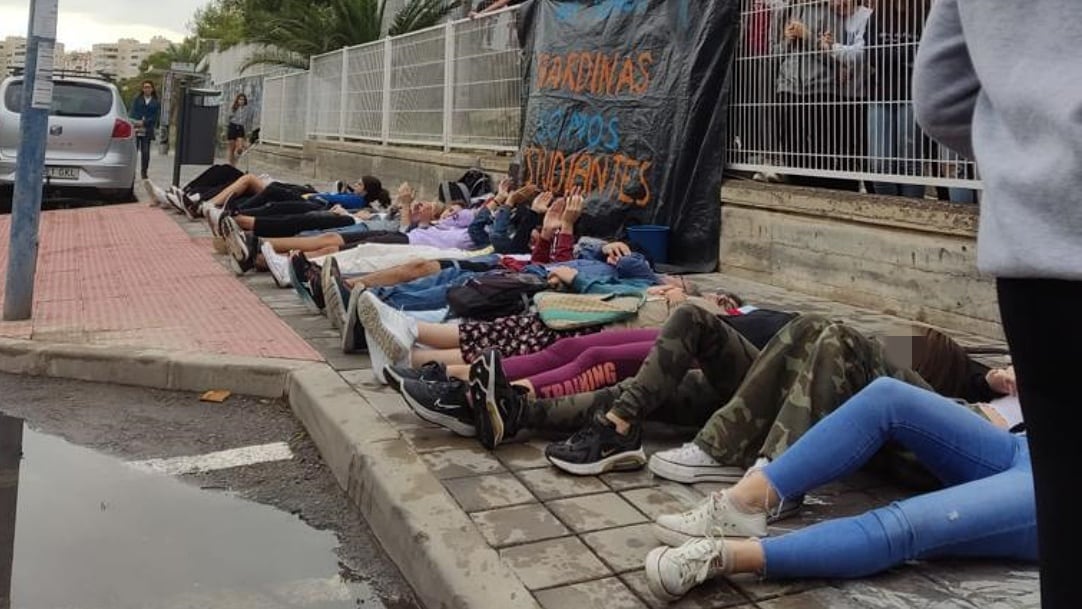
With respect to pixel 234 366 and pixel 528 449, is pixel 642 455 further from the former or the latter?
pixel 234 366

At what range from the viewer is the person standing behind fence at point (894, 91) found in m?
5.71

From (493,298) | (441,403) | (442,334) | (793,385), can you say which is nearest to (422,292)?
(493,298)

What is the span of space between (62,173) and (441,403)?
1034cm

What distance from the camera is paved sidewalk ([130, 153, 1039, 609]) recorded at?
246cm

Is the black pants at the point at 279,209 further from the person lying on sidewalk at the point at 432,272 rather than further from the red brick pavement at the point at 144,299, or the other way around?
the person lying on sidewalk at the point at 432,272

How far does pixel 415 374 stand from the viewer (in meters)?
3.91

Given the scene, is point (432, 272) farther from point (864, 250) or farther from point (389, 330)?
point (864, 250)

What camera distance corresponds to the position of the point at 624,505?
10.2 feet

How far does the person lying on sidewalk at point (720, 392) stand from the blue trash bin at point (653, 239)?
360 cm

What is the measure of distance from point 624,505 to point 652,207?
4.67 m

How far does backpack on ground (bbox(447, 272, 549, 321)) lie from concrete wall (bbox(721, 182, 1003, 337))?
2268 millimetres

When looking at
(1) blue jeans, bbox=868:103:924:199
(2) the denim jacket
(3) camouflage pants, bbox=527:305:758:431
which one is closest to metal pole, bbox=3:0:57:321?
(3) camouflage pants, bbox=527:305:758:431

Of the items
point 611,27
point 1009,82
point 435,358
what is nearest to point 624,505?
point 435,358

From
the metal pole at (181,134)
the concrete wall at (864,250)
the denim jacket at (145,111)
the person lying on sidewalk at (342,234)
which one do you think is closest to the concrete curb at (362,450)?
the person lying on sidewalk at (342,234)
